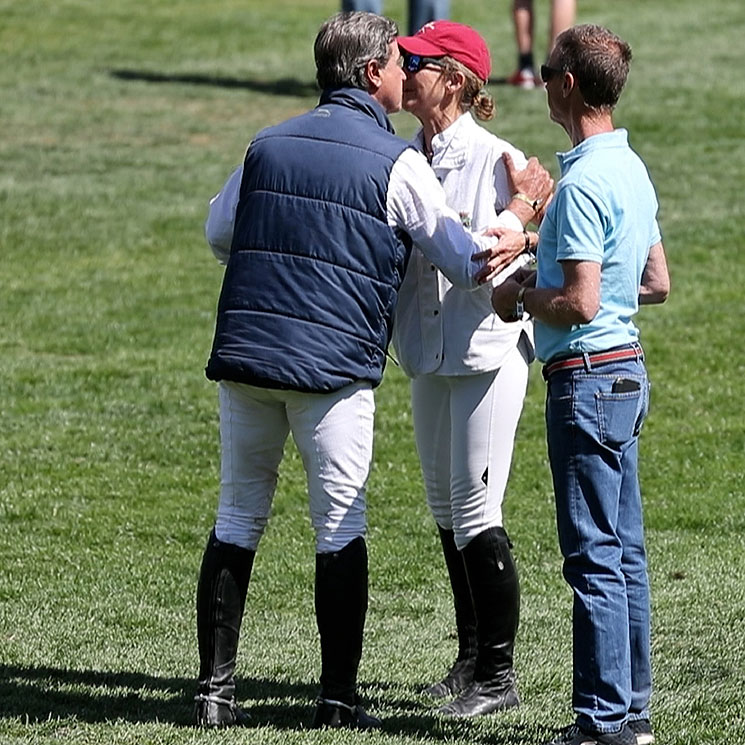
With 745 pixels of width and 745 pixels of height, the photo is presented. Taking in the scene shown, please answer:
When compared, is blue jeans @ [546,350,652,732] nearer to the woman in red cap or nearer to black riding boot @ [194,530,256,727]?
the woman in red cap

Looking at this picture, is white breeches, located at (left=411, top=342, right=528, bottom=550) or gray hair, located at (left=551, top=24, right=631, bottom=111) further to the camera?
white breeches, located at (left=411, top=342, right=528, bottom=550)

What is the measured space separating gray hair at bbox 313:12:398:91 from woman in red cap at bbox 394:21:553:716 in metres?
0.27

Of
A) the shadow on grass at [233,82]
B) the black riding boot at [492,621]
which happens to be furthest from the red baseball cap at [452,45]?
the shadow on grass at [233,82]

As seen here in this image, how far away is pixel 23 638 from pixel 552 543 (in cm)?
248

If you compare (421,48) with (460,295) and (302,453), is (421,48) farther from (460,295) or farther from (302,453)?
(302,453)

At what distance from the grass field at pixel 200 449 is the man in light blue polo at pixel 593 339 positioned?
489 mm

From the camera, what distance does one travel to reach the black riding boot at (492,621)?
5082 millimetres

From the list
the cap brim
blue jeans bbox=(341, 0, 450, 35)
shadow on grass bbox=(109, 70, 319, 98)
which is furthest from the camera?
shadow on grass bbox=(109, 70, 319, 98)

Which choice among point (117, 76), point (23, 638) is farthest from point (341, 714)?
point (117, 76)

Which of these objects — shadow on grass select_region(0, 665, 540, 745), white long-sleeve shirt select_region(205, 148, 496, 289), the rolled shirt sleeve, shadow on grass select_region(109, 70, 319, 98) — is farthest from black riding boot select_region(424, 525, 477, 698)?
shadow on grass select_region(109, 70, 319, 98)

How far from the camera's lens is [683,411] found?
31.0 ft

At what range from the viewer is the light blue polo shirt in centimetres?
421

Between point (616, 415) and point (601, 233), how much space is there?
1.59 feet

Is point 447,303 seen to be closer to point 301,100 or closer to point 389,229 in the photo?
point 389,229
